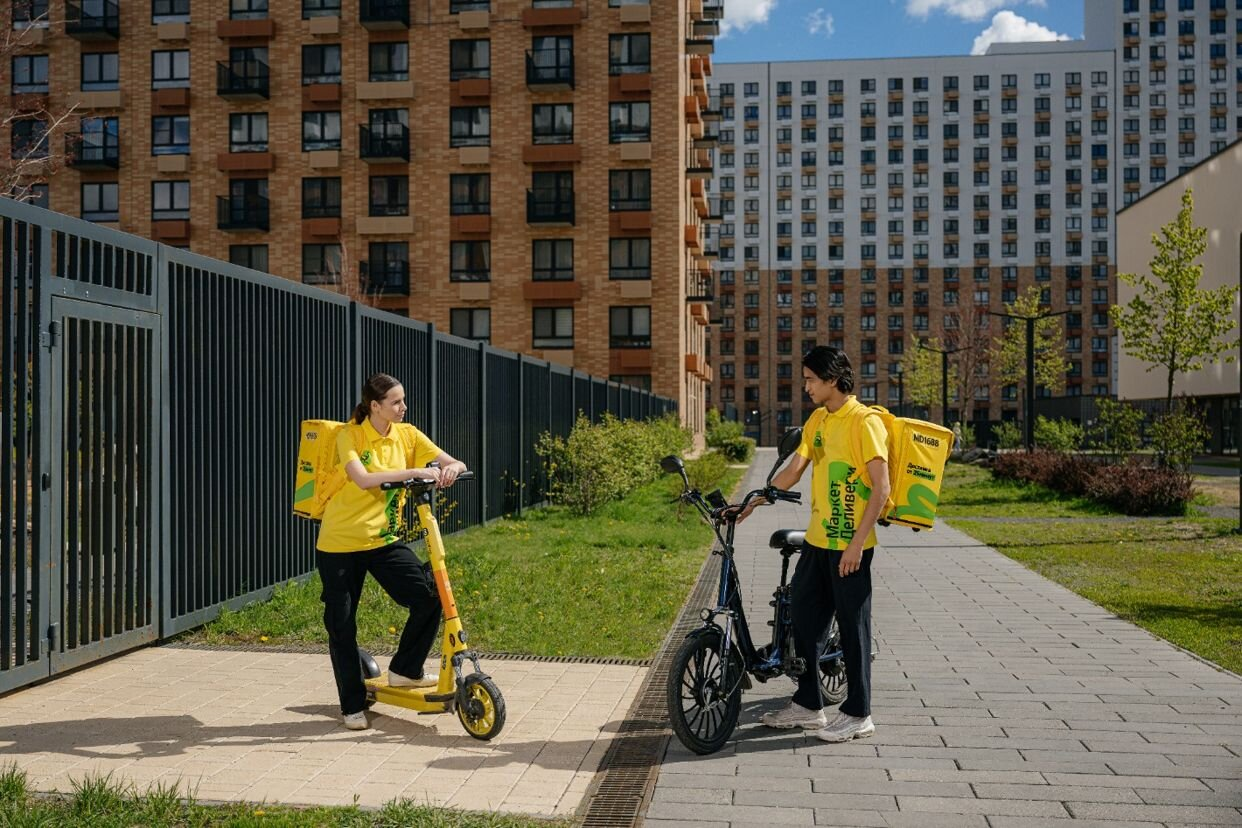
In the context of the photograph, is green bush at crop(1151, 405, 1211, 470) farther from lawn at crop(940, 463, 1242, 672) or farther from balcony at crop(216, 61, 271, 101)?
balcony at crop(216, 61, 271, 101)

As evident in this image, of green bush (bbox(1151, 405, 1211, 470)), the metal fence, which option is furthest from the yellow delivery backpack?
green bush (bbox(1151, 405, 1211, 470))

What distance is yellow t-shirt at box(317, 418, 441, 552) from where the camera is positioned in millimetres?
5668

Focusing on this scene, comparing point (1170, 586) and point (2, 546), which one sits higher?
point (2, 546)

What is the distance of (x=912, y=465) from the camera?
17.8 feet

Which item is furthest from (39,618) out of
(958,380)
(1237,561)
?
(958,380)

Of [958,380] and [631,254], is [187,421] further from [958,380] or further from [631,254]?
[958,380]

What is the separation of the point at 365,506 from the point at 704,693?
72.6 inches

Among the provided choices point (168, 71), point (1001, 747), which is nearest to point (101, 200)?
point (168, 71)

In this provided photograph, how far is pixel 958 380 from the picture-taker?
85938 millimetres

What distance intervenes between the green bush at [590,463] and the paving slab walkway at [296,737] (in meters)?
11.2

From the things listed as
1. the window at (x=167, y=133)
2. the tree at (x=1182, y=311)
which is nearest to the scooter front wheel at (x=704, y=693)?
the tree at (x=1182, y=311)

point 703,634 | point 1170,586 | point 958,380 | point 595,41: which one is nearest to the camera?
point 703,634

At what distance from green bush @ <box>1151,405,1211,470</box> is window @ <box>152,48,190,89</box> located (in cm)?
4161

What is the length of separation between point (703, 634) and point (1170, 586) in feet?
24.2
